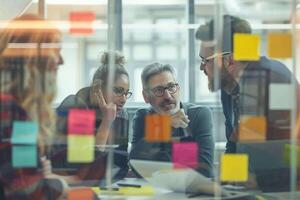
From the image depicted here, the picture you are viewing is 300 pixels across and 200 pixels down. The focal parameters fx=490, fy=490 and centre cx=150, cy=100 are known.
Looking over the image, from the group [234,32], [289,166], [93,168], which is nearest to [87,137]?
[93,168]

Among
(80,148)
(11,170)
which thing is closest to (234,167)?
(80,148)

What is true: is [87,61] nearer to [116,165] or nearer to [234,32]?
[116,165]

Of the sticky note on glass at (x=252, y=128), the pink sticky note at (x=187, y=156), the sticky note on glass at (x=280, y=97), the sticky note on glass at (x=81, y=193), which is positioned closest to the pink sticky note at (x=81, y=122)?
the sticky note on glass at (x=81, y=193)

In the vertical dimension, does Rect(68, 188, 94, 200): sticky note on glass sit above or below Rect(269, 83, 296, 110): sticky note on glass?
below

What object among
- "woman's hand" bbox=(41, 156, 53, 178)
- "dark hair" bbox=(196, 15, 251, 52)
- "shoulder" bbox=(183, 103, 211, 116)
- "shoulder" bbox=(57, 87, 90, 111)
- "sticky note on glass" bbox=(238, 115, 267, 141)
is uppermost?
"dark hair" bbox=(196, 15, 251, 52)

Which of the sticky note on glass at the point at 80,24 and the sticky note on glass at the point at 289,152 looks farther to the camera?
the sticky note on glass at the point at 289,152

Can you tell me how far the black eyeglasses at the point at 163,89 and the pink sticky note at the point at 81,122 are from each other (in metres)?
0.29

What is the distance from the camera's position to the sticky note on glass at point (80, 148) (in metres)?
2.04

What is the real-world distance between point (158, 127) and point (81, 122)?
0.32 m

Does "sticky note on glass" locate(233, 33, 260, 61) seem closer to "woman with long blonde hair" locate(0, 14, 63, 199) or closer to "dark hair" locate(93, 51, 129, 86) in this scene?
"dark hair" locate(93, 51, 129, 86)

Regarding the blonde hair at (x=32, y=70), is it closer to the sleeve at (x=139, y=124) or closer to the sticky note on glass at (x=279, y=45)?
the sleeve at (x=139, y=124)

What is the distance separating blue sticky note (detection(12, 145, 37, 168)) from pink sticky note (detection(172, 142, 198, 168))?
595 millimetres

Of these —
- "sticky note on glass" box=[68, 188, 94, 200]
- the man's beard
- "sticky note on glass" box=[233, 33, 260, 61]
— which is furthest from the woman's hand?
"sticky note on glass" box=[233, 33, 260, 61]

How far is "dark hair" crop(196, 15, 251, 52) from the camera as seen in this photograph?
2094mm
